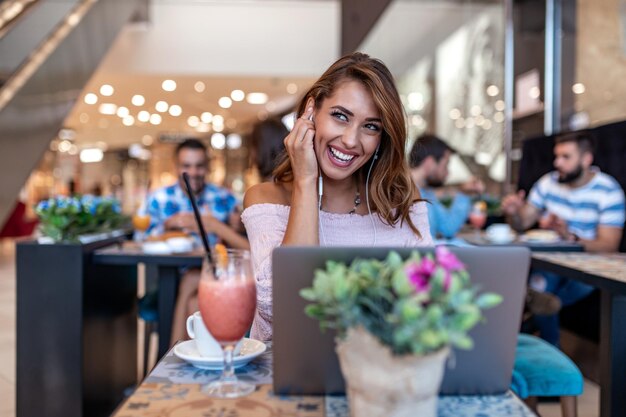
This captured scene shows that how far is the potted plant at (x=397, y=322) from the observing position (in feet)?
2.25

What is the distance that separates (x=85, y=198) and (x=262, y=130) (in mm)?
984

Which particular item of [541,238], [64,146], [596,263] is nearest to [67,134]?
[64,146]

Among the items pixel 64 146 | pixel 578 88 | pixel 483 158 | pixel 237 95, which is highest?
pixel 237 95

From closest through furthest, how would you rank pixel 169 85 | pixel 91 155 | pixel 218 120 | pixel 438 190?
pixel 438 190
pixel 169 85
pixel 218 120
pixel 91 155

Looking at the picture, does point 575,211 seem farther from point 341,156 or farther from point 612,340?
point 341,156

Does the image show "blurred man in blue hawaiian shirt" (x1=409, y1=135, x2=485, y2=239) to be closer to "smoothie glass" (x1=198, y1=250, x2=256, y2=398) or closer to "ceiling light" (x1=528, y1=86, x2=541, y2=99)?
"ceiling light" (x1=528, y1=86, x2=541, y2=99)

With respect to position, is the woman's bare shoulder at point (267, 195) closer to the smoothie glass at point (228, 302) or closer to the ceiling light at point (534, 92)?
the smoothie glass at point (228, 302)

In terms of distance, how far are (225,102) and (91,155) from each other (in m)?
13.6

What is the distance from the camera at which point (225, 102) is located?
14.6 meters

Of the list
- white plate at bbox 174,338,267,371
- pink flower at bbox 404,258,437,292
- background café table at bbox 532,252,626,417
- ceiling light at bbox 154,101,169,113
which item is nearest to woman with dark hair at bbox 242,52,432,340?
white plate at bbox 174,338,267,371

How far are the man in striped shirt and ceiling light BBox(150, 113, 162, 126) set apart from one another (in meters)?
14.0

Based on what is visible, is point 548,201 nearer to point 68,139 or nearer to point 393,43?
point 393,43

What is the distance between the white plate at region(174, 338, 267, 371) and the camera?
3.65ft

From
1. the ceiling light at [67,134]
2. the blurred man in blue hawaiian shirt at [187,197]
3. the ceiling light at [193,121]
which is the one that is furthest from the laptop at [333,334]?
the ceiling light at [67,134]
